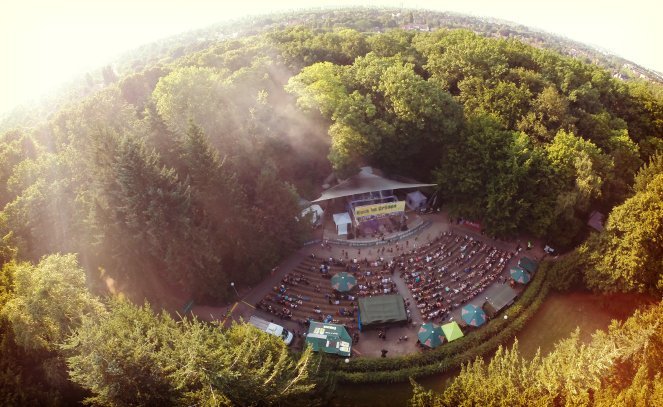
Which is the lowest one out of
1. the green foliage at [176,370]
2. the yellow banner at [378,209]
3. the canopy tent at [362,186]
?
the yellow banner at [378,209]

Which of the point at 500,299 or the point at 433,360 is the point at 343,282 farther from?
the point at 500,299

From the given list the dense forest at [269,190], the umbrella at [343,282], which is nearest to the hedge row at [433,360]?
the dense forest at [269,190]

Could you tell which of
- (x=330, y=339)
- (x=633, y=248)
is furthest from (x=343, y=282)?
(x=633, y=248)

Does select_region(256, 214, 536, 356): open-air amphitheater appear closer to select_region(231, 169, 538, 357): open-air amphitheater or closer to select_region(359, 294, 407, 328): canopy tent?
select_region(231, 169, 538, 357): open-air amphitheater

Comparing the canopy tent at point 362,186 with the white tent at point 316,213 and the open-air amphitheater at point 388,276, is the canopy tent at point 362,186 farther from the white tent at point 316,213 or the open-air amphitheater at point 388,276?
the white tent at point 316,213

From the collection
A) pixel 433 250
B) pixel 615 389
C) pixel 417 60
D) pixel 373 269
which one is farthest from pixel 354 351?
pixel 417 60

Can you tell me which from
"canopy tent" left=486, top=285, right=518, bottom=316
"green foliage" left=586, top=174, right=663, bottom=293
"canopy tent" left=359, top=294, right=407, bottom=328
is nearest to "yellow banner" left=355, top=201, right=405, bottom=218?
"canopy tent" left=359, top=294, right=407, bottom=328
